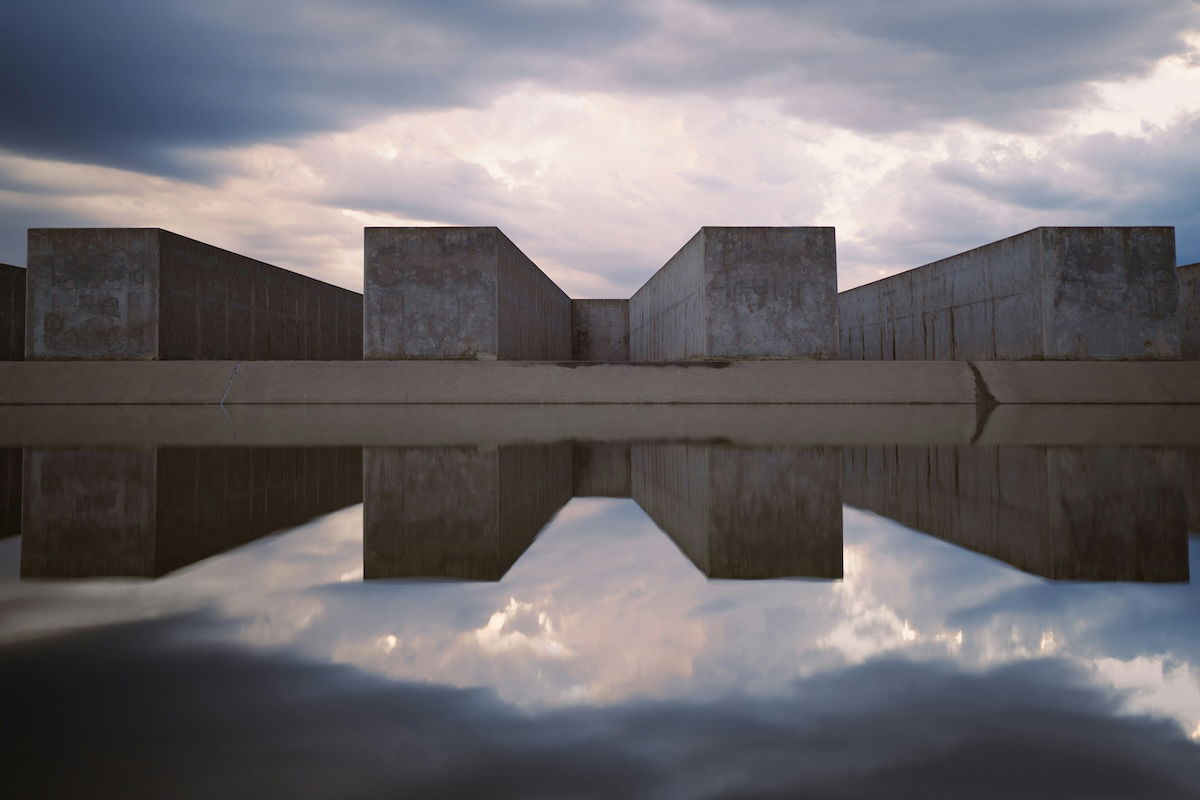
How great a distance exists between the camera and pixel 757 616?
6.90 feet

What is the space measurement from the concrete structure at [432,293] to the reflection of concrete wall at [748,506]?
353 inches

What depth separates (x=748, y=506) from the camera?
378 centimetres

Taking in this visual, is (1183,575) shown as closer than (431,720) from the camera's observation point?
No

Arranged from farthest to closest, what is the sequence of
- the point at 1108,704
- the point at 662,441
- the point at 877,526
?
the point at 662,441 → the point at 877,526 → the point at 1108,704

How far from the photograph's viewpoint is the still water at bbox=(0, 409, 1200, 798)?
4.20ft

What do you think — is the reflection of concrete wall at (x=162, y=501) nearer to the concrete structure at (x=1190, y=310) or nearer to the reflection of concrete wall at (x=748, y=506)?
the reflection of concrete wall at (x=748, y=506)

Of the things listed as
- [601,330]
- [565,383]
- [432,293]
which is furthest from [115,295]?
[601,330]

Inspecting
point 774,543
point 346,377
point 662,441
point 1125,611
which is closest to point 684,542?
point 774,543

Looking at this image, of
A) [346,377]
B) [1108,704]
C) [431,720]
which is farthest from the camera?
[346,377]

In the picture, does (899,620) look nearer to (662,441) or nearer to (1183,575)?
(1183,575)

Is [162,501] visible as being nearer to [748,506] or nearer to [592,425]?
[748,506]

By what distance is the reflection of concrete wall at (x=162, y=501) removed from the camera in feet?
9.64

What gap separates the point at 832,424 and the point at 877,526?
6.08 metres

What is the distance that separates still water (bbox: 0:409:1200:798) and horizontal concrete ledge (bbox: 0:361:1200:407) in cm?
915
